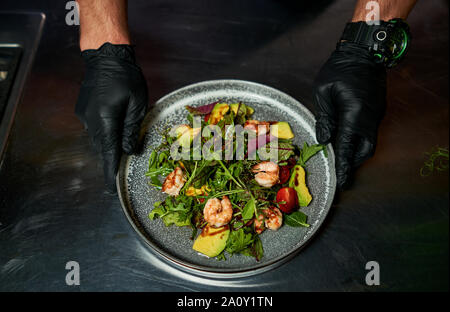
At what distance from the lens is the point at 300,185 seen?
1217 mm

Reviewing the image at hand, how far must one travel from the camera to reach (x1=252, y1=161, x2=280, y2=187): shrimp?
45.4 inches

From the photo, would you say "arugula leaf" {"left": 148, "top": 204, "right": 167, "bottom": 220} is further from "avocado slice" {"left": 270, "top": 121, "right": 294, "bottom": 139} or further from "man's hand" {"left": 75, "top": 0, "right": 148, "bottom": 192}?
"avocado slice" {"left": 270, "top": 121, "right": 294, "bottom": 139}

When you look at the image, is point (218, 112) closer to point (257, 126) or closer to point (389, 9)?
point (257, 126)

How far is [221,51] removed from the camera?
1.72 meters

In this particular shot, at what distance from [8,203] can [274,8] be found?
5.08 ft

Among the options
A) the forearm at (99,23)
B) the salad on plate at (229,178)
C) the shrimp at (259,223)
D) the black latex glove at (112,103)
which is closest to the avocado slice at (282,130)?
the salad on plate at (229,178)

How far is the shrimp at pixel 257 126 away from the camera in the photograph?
1.29 meters

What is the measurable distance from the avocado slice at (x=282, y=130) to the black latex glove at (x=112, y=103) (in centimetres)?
49

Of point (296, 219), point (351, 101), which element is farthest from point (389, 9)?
point (296, 219)

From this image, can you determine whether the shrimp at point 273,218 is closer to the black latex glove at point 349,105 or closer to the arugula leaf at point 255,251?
the arugula leaf at point 255,251

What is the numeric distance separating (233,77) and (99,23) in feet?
2.03

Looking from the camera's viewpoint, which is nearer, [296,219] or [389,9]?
[296,219]
